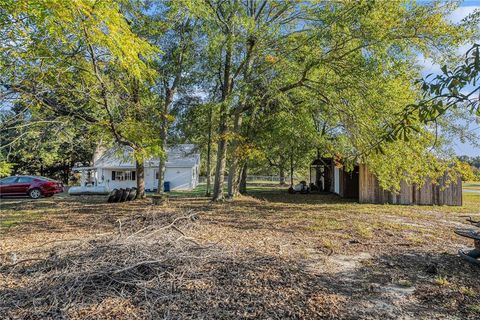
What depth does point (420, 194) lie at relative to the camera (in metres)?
13.9

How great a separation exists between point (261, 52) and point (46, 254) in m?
9.34

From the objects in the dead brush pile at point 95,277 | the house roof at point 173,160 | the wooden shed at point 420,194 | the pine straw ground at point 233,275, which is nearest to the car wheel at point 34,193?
the house roof at point 173,160

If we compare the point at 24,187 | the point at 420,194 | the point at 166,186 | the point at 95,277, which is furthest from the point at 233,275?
the point at 166,186

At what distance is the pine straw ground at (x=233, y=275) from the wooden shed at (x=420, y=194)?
6.77 m

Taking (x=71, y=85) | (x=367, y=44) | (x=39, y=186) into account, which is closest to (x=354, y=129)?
(x=367, y=44)

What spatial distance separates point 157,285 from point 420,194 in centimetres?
1332

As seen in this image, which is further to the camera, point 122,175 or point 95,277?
point 122,175

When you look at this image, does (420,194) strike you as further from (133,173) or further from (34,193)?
(133,173)

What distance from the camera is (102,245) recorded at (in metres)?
5.16

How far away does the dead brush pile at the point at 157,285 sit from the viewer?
3283 millimetres

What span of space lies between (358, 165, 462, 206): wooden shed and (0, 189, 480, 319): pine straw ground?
6.77 m

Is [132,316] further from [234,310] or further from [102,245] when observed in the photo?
[102,245]

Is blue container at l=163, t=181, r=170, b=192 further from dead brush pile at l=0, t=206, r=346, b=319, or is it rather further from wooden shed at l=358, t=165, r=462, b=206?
dead brush pile at l=0, t=206, r=346, b=319

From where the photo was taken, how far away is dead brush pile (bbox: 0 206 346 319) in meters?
3.28
